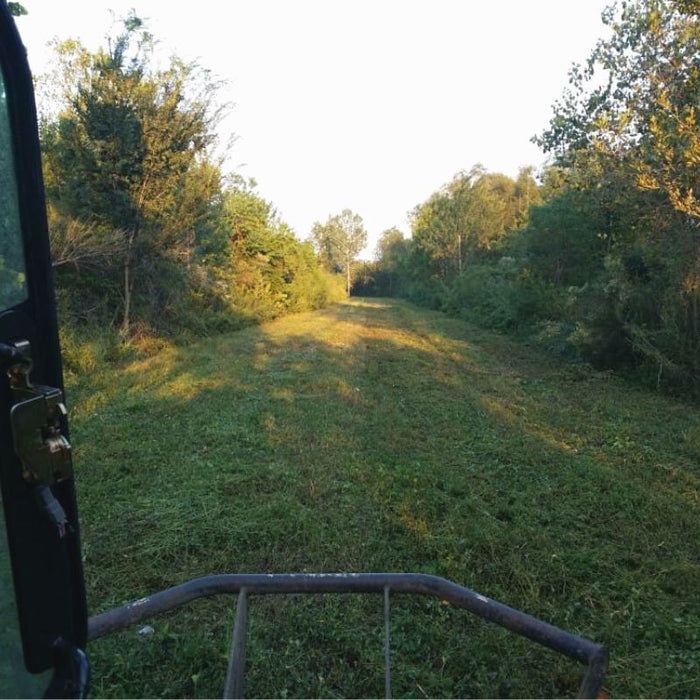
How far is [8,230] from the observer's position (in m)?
0.88

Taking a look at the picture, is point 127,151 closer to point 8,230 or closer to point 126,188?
point 126,188

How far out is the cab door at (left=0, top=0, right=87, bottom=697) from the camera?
84 cm

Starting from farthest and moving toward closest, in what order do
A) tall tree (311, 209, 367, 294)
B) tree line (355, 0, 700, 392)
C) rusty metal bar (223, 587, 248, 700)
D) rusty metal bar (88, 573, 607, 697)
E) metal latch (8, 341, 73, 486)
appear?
tall tree (311, 209, 367, 294) < tree line (355, 0, 700, 392) < rusty metal bar (223, 587, 248, 700) < rusty metal bar (88, 573, 607, 697) < metal latch (8, 341, 73, 486)

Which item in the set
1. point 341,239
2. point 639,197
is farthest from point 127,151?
point 341,239

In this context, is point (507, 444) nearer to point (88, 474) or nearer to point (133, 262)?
point (88, 474)

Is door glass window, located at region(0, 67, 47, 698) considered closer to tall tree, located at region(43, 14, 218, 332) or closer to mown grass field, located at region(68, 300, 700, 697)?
mown grass field, located at region(68, 300, 700, 697)

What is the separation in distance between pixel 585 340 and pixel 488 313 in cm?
1090

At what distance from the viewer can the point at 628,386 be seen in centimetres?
951

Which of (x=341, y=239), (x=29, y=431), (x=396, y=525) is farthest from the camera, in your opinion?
(x=341, y=239)

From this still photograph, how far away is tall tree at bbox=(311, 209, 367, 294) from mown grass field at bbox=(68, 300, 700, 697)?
200ft

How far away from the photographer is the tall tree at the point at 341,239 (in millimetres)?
68625

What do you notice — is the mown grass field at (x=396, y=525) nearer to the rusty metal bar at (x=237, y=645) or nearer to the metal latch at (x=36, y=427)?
the rusty metal bar at (x=237, y=645)

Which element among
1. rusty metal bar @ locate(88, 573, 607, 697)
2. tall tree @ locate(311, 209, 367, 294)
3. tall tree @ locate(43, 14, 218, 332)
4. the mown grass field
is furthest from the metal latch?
tall tree @ locate(311, 209, 367, 294)

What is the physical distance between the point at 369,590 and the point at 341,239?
68.6 m
